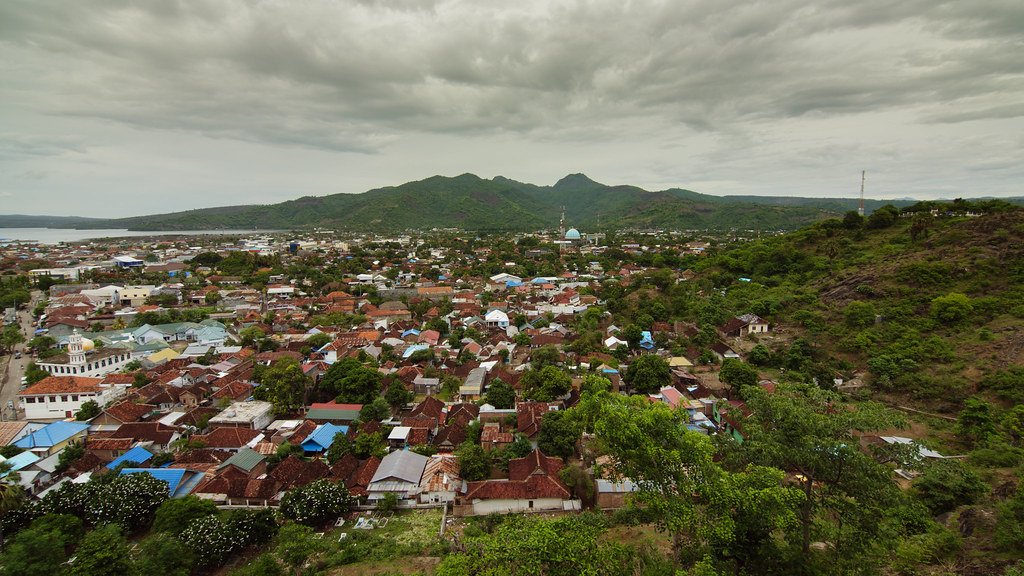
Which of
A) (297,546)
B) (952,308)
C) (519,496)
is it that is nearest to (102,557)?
(297,546)

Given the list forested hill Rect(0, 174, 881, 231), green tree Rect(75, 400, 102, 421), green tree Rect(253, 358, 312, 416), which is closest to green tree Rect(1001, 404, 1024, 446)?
green tree Rect(253, 358, 312, 416)

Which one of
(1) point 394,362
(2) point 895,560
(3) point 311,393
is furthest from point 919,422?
(3) point 311,393

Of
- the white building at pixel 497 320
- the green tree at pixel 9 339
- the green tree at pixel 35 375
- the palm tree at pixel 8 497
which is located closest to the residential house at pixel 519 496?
the palm tree at pixel 8 497

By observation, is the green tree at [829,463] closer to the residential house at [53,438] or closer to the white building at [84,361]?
the residential house at [53,438]

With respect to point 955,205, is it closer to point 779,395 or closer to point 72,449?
point 779,395

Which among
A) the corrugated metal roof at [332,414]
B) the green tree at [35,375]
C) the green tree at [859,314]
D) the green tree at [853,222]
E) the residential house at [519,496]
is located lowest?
the residential house at [519,496]

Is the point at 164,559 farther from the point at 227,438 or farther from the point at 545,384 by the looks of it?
the point at 545,384
